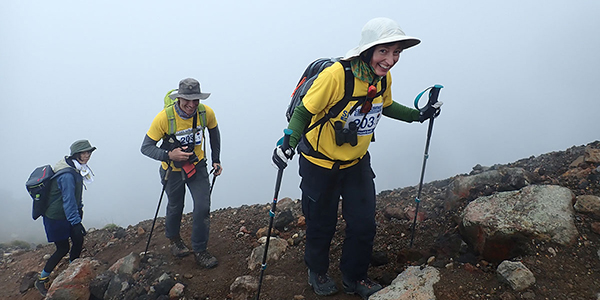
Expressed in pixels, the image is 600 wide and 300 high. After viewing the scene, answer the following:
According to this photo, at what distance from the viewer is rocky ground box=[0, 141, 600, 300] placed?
12.3 ft

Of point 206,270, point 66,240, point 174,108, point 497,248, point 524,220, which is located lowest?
point 206,270

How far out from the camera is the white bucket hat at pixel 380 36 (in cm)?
347

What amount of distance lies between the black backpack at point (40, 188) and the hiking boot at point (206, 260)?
2451mm

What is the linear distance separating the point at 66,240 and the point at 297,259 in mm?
3824

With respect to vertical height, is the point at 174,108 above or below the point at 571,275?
above

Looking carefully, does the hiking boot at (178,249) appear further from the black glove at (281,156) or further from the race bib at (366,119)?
the race bib at (366,119)

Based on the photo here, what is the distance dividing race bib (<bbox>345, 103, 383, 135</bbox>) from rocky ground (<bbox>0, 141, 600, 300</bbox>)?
5.90 ft

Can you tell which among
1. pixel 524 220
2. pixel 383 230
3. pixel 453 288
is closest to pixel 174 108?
pixel 383 230

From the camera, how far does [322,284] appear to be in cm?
454

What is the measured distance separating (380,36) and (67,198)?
511 cm

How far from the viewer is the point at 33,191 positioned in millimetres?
5590

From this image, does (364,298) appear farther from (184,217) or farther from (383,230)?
(184,217)

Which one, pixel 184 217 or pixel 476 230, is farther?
pixel 184 217

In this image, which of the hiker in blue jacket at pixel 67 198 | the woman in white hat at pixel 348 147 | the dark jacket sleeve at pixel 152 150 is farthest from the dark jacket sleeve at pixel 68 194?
the woman in white hat at pixel 348 147
